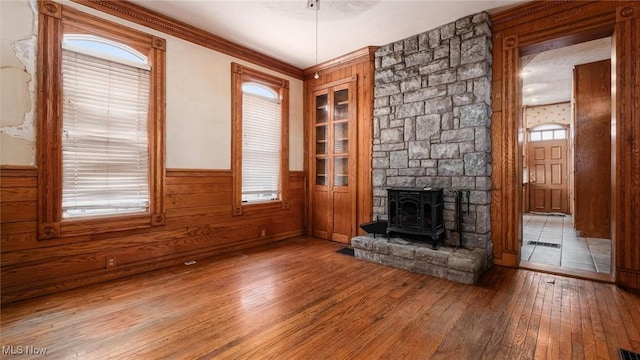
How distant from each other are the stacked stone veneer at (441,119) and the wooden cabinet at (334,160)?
1.56 ft

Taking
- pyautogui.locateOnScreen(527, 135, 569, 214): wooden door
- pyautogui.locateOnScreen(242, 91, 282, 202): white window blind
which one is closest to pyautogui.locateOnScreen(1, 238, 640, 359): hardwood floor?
pyautogui.locateOnScreen(242, 91, 282, 202): white window blind

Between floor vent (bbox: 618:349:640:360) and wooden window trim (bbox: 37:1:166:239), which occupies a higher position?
wooden window trim (bbox: 37:1:166:239)

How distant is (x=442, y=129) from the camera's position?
3.81m

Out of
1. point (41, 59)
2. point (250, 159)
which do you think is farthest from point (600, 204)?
point (41, 59)

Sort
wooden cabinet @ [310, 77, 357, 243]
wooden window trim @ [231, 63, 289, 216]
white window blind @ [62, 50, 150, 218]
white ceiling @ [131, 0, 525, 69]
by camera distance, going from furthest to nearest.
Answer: wooden cabinet @ [310, 77, 357, 243] → wooden window trim @ [231, 63, 289, 216] → white ceiling @ [131, 0, 525, 69] → white window blind @ [62, 50, 150, 218]

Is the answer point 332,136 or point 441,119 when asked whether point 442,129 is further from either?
point 332,136

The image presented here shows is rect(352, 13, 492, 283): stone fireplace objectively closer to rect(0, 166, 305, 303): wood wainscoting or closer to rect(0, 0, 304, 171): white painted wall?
rect(0, 166, 305, 303): wood wainscoting

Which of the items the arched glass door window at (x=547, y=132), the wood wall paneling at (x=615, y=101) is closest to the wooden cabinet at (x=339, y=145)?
the wood wall paneling at (x=615, y=101)

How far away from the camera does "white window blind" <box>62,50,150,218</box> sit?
2.96m

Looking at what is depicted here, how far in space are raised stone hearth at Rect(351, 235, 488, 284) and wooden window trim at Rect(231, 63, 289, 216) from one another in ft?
5.64

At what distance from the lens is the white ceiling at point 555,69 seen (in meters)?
4.57

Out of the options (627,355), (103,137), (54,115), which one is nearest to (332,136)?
(103,137)

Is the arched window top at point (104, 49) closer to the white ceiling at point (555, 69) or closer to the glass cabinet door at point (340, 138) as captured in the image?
the glass cabinet door at point (340, 138)

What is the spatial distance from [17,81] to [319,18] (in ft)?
10.4
